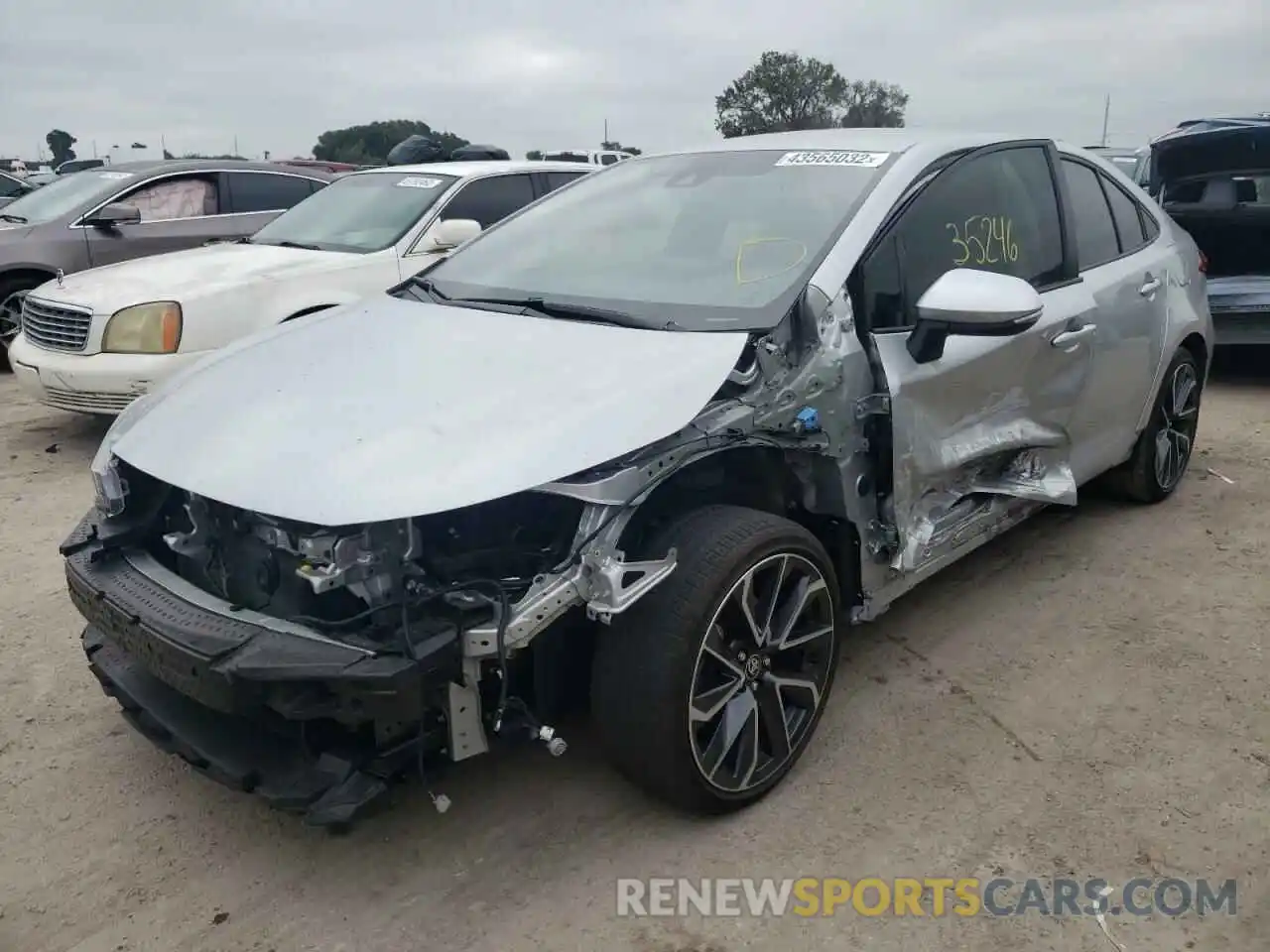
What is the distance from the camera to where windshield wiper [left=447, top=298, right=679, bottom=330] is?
112 inches

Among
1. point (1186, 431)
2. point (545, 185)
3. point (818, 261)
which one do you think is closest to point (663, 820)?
point (818, 261)

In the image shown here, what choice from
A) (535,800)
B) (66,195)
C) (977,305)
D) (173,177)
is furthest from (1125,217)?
(66,195)

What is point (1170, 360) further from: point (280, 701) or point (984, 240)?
point (280, 701)

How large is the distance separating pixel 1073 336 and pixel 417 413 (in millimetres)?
2384

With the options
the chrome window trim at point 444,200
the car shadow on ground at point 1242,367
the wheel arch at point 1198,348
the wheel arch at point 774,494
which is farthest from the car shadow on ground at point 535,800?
the car shadow on ground at point 1242,367

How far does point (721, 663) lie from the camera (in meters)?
2.50

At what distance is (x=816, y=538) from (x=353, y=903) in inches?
59.1

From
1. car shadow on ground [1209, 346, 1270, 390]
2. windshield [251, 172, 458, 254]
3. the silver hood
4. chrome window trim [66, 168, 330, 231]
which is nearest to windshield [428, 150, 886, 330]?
Answer: the silver hood

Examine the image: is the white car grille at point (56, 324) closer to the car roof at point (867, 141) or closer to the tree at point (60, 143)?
the car roof at point (867, 141)

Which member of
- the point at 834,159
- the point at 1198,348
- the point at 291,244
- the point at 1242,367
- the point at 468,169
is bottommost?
the point at 1242,367

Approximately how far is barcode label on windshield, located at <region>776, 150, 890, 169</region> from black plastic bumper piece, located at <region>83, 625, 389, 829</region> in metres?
2.27

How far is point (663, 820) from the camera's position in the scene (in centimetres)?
261

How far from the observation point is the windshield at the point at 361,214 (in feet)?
20.5

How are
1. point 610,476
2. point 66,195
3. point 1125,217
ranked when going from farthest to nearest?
Answer: point 66,195, point 1125,217, point 610,476
